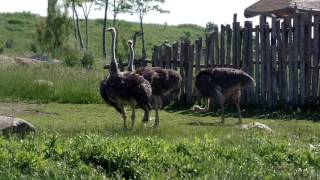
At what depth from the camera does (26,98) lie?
21312 millimetres

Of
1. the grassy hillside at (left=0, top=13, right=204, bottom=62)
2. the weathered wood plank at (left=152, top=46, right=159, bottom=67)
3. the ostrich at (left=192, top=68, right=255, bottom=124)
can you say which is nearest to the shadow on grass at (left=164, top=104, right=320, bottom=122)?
the ostrich at (left=192, top=68, right=255, bottom=124)

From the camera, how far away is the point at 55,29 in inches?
1527

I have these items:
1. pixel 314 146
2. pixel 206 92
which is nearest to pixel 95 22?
pixel 206 92

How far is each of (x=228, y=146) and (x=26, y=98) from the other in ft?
34.6

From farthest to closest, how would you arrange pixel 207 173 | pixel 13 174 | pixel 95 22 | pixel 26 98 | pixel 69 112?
pixel 95 22 < pixel 26 98 < pixel 69 112 < pixel 207 173 < pixel 13 174

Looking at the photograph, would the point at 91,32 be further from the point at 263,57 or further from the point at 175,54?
the point at 263,57

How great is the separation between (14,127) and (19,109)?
20.9 ft

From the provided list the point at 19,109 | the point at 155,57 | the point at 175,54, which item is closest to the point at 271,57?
the point at 175,54

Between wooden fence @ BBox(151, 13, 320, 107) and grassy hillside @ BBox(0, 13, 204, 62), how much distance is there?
23.2m

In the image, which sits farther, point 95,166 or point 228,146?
point 228,146

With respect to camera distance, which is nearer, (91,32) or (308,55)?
(308,55)

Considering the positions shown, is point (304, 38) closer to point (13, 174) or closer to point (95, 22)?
point (13, 174)

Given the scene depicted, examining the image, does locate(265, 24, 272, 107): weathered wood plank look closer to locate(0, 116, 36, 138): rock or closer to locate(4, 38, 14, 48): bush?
locate(0, 116, 36, 138): rock

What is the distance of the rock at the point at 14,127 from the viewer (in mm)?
12884
